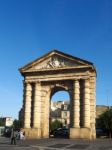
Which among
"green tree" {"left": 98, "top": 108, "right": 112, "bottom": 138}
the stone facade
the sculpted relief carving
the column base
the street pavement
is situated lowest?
the street pavement

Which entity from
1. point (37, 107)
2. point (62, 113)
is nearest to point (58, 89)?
point (37, 107)

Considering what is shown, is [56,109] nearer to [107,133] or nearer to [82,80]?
[107,133]

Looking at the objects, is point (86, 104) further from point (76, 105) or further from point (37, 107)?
point (37, 107)

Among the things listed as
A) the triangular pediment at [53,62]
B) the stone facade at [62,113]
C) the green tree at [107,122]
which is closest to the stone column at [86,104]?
the triangular pediment at [53,62]

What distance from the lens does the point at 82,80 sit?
52969mm

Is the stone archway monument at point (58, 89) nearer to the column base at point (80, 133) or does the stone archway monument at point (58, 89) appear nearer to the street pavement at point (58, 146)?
the column base at point (80, 133)

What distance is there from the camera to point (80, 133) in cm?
5094

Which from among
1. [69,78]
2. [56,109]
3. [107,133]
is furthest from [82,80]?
[56,109]

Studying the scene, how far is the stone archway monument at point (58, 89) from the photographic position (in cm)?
5188

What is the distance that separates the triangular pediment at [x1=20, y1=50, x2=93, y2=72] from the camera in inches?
2123

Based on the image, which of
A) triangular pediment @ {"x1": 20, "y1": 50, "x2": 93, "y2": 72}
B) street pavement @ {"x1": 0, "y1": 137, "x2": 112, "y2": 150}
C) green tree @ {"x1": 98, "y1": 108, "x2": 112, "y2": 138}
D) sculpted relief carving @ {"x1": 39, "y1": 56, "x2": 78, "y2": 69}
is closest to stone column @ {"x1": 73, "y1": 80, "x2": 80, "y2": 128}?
triangular pediment @ {"x1": 20, "y1": 50, "x2": 93, "y2": 72}

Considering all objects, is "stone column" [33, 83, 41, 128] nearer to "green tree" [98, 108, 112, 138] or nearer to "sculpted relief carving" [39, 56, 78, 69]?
"sculpted relief carving" [39, 56, 78, 69]

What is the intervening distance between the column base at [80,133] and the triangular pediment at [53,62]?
9.86 metres

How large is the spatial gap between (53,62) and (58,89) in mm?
4881
